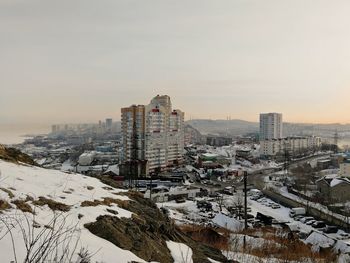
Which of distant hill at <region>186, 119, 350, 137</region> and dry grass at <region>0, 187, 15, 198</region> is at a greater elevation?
dry grass at <region>0, 187, 15, 198</region>

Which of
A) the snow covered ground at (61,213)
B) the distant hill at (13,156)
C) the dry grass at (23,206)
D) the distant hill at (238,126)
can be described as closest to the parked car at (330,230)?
the snow covered ground at (61,213)

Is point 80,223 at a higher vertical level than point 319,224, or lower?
higher

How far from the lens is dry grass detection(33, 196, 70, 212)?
13.1 feet

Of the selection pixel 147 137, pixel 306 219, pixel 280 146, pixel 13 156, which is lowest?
pixel 306 219

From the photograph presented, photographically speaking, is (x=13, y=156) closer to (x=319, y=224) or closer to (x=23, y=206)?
(x=23, y=206)

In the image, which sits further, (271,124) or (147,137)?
(271,124)

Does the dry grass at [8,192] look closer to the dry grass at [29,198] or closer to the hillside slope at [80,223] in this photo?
the hillside slope at [80,223]

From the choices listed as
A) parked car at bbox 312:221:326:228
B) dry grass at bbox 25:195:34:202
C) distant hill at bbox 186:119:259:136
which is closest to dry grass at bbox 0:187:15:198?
dry grass at bbox 25:195:34:202

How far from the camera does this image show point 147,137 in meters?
34.9

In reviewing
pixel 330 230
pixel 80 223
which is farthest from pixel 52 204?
pixel 330 230

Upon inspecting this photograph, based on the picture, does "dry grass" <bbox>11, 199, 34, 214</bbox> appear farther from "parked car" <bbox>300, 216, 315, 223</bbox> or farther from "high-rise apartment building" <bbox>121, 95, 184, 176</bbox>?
"high-rise apartment building" <bbox>121, 95, 184, 176</bbox>

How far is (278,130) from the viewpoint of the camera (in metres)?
75.2

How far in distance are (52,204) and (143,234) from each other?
39.7 inches

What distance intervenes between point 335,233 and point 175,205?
8425mm
